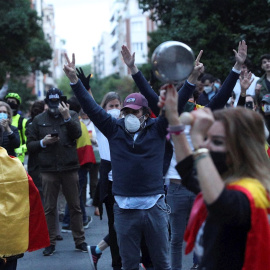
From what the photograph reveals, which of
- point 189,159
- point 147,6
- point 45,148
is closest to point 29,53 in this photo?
point 147,6

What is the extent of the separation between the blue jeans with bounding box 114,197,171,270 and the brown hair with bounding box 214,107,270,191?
2.20 metres

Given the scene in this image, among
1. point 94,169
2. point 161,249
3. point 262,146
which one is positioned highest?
point 262,146

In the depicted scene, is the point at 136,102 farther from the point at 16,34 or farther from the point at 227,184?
the point at 16,34

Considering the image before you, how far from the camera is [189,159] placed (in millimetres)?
3201

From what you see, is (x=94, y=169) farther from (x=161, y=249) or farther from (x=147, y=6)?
(x=147, y=6)

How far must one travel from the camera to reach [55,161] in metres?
8.41

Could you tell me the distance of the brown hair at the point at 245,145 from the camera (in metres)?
3.05

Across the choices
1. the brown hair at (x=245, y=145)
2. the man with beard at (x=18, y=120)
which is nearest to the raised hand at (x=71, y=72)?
the brown hair at (x=245, y=145)

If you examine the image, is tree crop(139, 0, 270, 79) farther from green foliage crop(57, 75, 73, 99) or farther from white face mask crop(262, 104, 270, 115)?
green foliage crop(57, 75, 73, 99)

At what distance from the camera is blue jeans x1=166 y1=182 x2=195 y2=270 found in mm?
6263

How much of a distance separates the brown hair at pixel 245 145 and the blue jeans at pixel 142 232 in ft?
7.23

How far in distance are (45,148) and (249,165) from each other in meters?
5.63

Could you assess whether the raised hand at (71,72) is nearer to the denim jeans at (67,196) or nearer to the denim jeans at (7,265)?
the denim jeans at (7,265)

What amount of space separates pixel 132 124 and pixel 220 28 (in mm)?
12273
